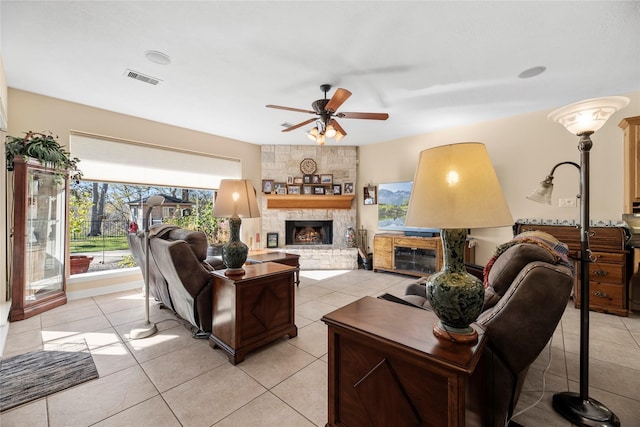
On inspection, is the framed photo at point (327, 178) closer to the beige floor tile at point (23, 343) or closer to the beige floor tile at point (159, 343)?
the beige floor tile at point (159, 343)

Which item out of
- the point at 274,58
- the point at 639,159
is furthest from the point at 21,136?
the point at 639,159

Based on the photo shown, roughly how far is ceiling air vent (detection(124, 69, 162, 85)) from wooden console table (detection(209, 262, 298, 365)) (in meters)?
2.39

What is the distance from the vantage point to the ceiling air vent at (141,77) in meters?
2.84

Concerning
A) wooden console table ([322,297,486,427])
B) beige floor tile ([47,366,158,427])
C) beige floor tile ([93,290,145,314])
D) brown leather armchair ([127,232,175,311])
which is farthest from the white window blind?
wooden console table ([322,297,486,427])

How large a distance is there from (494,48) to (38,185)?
5.20 metres

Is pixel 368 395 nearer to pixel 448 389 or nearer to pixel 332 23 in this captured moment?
pixel 448 389

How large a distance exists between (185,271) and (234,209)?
0.68m

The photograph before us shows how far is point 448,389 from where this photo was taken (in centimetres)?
96

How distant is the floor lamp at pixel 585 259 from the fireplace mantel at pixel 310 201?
4.19 m

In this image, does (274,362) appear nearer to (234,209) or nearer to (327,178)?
(234,209)

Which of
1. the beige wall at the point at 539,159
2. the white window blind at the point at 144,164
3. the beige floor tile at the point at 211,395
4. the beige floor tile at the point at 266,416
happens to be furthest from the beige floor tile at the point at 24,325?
the beige wall at the point at 539,159

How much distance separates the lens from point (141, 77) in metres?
2.95

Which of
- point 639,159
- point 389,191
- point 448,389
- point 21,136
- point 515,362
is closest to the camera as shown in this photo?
point 448,389

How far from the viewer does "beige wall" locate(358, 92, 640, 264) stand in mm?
3398
